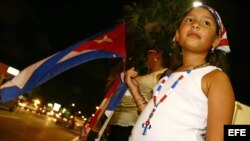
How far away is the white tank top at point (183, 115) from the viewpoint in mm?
2275

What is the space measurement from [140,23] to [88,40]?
20.4 feet

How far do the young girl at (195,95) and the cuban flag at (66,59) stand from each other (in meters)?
1.74

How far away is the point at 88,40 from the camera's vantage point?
469cm

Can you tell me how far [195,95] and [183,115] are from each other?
0.14m

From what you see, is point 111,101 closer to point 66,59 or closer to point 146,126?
point 66,59

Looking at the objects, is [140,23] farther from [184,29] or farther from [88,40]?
[184,29]

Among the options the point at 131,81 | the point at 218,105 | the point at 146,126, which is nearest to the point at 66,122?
the point at 131,81

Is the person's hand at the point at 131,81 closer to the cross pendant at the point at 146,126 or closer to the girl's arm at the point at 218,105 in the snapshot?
the cross pendant at the point at 146,126

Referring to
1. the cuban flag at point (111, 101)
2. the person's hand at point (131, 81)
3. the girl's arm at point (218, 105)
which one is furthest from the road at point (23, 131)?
the girl's arm at point (218, 105)

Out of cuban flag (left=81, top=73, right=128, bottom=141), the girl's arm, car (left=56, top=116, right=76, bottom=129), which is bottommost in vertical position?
the girl's arm

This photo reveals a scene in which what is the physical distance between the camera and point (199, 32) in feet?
8.40

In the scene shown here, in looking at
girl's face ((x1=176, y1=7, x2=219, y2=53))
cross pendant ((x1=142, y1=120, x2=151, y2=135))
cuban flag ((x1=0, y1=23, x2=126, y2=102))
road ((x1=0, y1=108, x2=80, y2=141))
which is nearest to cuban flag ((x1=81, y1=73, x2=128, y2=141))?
cuban flag ((x1=0, y1=23, x2=126, y2=102))

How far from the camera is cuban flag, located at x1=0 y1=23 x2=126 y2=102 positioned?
12.5ft

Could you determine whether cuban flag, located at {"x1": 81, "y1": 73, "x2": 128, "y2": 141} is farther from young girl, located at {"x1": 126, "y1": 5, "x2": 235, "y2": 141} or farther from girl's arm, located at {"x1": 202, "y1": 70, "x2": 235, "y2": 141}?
girl's arm, located at {"x1": 202, "y1": 70, "x2": 235, "y2": 141}
